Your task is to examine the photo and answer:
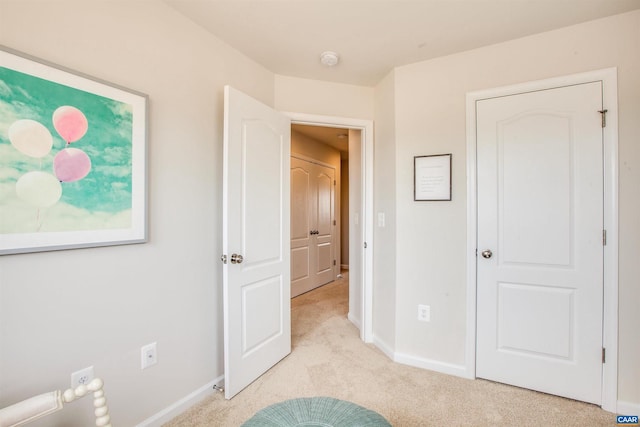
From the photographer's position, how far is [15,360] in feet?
3.60

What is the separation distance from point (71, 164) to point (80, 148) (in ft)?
0.26

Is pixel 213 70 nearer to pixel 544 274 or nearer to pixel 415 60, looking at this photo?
pixel 415 60

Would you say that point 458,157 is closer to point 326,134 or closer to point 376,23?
point 376,23

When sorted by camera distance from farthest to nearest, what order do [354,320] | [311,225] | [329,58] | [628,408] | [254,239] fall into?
[311,225]
[354,320]
[329,58]
[254,239]
[628,408]

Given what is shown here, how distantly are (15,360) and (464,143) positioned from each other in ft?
8.61

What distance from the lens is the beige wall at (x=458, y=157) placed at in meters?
1.67

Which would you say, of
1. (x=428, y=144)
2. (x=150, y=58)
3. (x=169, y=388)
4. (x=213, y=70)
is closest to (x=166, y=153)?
(x=150, y=58)

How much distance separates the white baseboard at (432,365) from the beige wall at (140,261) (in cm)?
137

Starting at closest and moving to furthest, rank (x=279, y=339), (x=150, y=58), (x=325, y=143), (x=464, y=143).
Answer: (x=150, y=58) < (x=464, y=143) < (x=279, y=339) < (x=325, y=143)

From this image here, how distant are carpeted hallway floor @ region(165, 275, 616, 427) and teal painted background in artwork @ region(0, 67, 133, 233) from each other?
1.25 metres

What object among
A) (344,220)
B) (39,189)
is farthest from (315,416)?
(344,220)

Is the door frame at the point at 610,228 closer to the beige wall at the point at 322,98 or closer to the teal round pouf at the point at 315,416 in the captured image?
the beige wall at the point at 322,98

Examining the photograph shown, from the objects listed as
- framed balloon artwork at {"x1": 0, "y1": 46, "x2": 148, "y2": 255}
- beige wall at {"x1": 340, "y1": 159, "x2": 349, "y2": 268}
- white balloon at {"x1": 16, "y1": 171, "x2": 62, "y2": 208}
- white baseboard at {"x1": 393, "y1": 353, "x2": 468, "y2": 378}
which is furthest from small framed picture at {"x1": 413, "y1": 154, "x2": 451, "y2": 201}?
beige wall at {"x1": 340, "y1": 159, "x2": 349, "y2": 268}

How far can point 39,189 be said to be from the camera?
1.13 m
